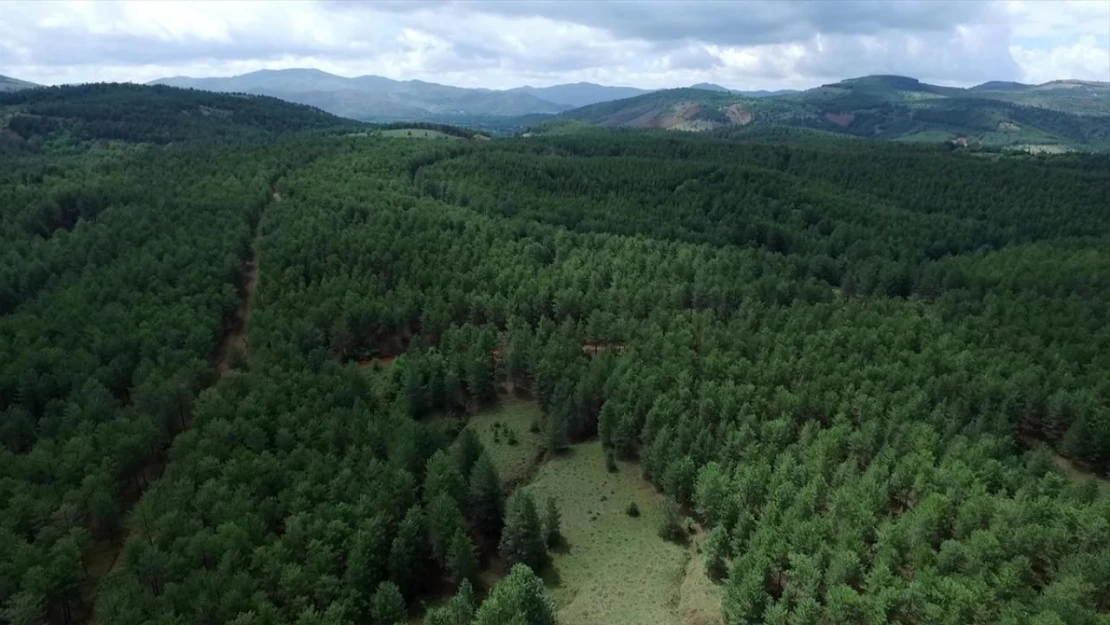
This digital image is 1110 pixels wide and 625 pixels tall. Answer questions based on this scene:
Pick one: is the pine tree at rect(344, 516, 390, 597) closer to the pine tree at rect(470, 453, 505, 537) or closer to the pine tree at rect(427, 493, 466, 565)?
the pine tree at rect(427, 493, 466, 565)

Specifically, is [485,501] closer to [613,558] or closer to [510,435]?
[613,558]

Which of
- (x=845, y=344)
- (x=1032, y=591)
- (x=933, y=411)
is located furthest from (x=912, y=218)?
(x=1032, y=591)

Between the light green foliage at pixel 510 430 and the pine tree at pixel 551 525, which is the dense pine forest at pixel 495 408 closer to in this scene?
the pine tree at pixel 551 525

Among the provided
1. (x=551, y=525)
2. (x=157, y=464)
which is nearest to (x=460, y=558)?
(x=551, y=525)

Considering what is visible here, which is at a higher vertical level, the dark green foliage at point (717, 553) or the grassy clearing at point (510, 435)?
the dark green foliage at point (717, 553)

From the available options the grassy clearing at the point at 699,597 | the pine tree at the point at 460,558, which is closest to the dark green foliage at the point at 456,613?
the pine tree at the point at 460,558

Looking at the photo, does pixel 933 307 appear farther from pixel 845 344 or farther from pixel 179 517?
pixel 179 517
